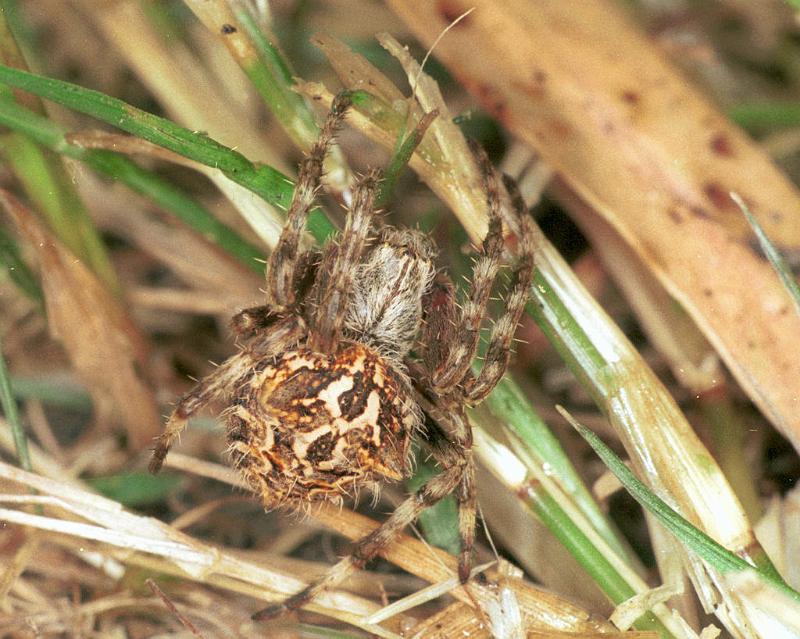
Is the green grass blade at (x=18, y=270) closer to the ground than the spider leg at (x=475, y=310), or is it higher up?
higher up

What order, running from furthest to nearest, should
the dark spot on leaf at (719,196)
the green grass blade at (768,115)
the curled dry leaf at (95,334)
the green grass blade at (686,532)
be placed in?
the green grass blade at (768,115), the curled dry leaf at (95,334), the dark spot on leaf at (719,196), the green grass blade at (686,532)

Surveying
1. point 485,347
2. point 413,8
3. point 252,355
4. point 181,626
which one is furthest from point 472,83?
point 181,626

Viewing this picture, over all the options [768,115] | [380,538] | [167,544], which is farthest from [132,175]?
[768,115]

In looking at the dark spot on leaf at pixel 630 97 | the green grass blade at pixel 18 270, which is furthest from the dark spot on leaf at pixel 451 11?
the green grass blade at pixel 18 270

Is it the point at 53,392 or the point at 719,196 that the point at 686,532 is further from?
the point at 53,392

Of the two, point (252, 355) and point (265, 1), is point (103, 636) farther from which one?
point (265, 1)

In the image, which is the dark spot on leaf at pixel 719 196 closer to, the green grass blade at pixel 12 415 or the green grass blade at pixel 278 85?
the green grass blade at pixel 278 85
